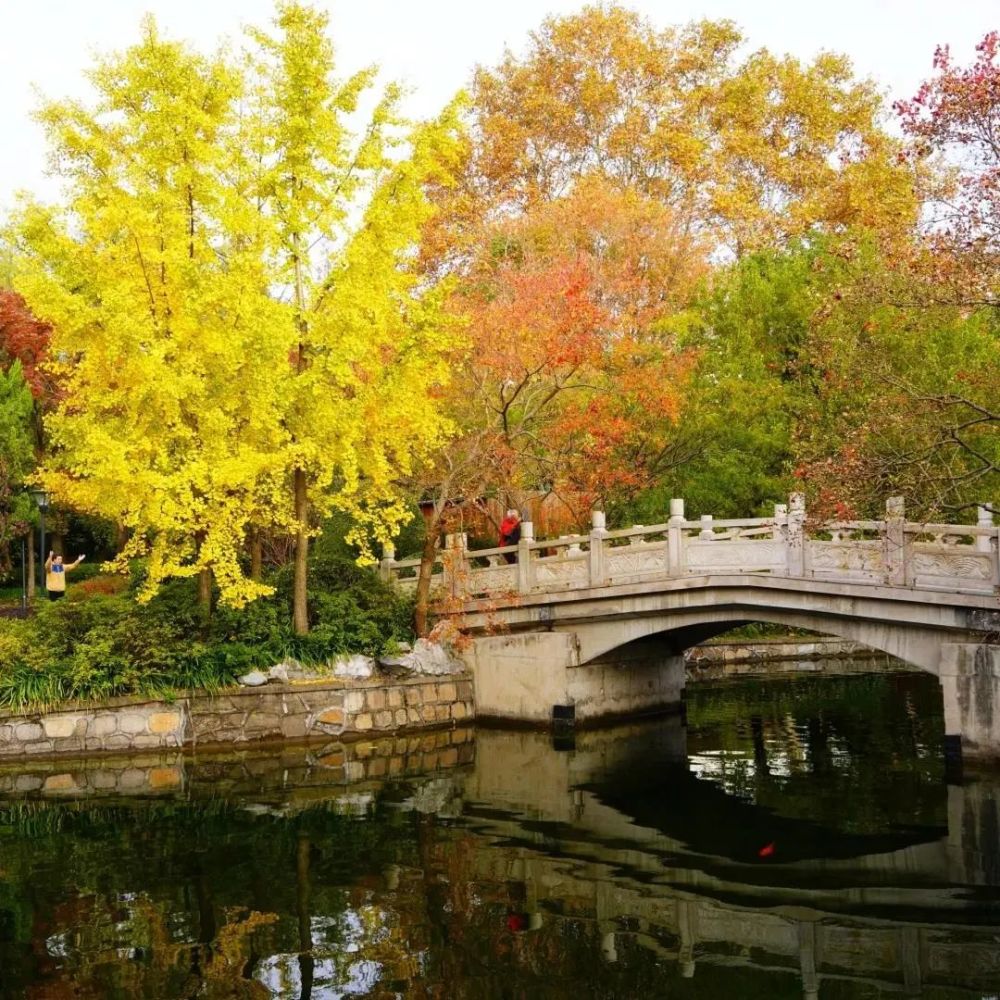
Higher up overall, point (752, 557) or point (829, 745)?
point (752, 557)

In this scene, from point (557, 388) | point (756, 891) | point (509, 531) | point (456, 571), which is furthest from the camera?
point (509, 531)

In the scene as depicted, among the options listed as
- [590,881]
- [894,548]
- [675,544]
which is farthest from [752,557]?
[590,881]

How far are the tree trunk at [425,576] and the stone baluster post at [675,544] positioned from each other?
4.05 m

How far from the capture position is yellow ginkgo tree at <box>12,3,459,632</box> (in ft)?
56.2

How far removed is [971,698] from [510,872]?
7.16 metres

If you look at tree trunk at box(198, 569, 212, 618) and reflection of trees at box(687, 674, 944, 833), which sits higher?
tree trunk at box(198, 569, 212, 618)

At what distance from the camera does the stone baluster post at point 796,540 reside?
16938 millimetres

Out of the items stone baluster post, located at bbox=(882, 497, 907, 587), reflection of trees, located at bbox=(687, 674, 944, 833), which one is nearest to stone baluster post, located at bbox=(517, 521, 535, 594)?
reflection of trees, located at bbox=(687, 674, 944, 833)

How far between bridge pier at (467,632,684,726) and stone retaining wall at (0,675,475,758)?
878mm

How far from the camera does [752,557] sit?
57.8 ft

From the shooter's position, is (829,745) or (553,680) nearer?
(829,745)

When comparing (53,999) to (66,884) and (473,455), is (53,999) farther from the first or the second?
(473,455)

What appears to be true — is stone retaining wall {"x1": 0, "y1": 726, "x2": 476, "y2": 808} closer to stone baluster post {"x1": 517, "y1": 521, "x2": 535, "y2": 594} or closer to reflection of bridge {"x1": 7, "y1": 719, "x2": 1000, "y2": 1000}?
reflection of bridge {"x1": 7, "y1": 719, "x2": 1000, "y2": 1000}

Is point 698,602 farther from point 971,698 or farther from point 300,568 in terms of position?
point 300,568
